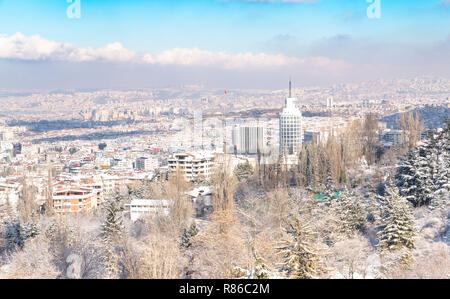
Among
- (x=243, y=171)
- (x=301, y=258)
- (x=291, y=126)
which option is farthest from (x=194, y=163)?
(x=301, y=258)

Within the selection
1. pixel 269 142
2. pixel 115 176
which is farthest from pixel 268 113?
pixel 115 176

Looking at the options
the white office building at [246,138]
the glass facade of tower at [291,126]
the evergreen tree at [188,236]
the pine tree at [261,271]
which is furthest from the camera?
the glass facade of tower at [291,126]

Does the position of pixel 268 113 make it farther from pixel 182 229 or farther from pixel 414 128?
pixel 182 229

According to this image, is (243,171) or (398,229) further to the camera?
(243,171)

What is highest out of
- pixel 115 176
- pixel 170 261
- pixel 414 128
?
pixel 414 128

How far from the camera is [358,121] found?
537 inches

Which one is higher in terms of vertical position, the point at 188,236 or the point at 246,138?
the point at 246,138

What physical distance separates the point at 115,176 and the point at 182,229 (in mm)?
13586

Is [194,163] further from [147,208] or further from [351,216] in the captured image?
[351,216]

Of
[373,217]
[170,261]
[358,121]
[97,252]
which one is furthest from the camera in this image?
[358,121]

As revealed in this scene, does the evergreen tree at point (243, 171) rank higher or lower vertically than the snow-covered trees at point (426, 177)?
lower

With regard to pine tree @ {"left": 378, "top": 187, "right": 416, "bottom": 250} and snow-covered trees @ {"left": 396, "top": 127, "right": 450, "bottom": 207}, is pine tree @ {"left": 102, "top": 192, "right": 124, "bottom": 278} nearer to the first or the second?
pine tree @ {"left": 378, "top": 187, "right": 416, "bottom": 250}

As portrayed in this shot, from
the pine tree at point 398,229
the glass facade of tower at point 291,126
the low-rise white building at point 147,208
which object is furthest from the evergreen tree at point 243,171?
the glass facade of tower at point 291,126

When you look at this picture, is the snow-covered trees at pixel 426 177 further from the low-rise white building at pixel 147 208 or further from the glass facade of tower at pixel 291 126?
the glass facade of tower at pixel 291 126
